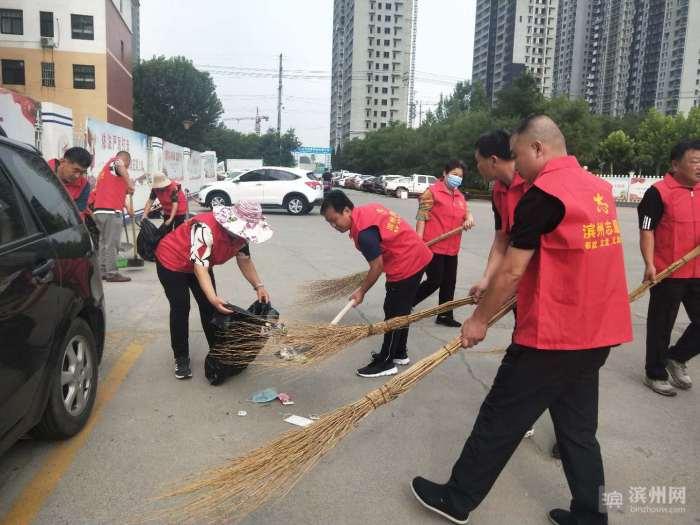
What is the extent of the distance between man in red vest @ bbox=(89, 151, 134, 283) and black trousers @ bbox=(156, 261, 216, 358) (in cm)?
386

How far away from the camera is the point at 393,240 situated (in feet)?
13.6

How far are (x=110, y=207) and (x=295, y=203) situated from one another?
11438 millimetres

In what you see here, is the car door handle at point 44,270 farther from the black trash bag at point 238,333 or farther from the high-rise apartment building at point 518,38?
the high-rise apartment building at point 518,38

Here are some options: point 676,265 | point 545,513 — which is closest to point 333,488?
point 545,513

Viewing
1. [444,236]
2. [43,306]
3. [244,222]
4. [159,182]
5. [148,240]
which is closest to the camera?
[43,306]

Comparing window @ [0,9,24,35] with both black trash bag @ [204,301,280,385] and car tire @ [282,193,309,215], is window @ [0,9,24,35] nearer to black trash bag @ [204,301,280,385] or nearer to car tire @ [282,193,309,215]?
car tire @ [282,193,309,215]

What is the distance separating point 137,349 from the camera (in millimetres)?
4805

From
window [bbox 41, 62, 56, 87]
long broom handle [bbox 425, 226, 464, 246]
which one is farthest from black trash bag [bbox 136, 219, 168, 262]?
window [bbox 41, 62, 56, 87]

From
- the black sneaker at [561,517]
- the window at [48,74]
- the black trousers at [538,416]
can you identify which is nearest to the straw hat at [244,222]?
the black trousers at [538,416]

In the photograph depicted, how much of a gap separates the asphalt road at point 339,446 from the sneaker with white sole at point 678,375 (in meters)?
0.10

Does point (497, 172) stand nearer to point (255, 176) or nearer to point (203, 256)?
point (203, 256)

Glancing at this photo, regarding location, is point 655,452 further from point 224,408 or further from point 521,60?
point 521,60

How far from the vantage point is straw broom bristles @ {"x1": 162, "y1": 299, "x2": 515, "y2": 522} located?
2389mm

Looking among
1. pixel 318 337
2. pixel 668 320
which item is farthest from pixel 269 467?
pixel 668 320
